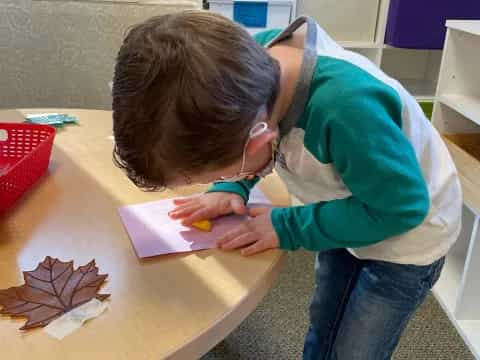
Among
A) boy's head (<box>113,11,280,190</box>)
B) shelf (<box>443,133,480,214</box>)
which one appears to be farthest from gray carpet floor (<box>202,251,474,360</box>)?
boy's head (<box>113,11,280,190</box>)

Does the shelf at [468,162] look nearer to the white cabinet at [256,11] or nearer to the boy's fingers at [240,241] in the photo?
the white cabinet at [256,11]

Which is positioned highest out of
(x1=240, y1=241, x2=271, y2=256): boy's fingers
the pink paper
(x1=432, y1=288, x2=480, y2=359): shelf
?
(x1=240, y1=241, x2=271, y2=256): boy's fingers

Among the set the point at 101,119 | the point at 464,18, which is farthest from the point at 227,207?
the point at 464,18

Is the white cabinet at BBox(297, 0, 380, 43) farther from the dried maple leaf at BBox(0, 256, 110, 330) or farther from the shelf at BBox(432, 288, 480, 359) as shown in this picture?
the dried maple leaf at BBox(0, 256, 110, 330)

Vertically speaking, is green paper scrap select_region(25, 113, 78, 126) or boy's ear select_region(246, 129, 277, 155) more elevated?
boy's ear select_region(246, 129, 277, 155)

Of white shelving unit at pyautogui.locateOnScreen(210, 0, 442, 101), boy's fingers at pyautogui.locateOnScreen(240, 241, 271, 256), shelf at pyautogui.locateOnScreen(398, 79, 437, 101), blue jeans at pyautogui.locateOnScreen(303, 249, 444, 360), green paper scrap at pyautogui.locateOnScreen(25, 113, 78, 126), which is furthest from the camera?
shelf at pyautogui.locateOnScreen(398, 79, 437, 101)

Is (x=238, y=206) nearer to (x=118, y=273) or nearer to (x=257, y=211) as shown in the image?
(x=257, y=211)

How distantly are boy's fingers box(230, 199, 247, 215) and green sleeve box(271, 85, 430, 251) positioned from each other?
0.10 m

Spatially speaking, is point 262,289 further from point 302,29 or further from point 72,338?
point 302,29

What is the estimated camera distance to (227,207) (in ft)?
2.68

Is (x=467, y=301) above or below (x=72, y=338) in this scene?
below

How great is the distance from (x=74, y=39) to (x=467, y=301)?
55.2 inches

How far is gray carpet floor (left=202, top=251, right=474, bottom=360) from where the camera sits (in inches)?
55.2

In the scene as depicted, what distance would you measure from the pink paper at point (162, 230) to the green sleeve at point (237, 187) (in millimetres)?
21
